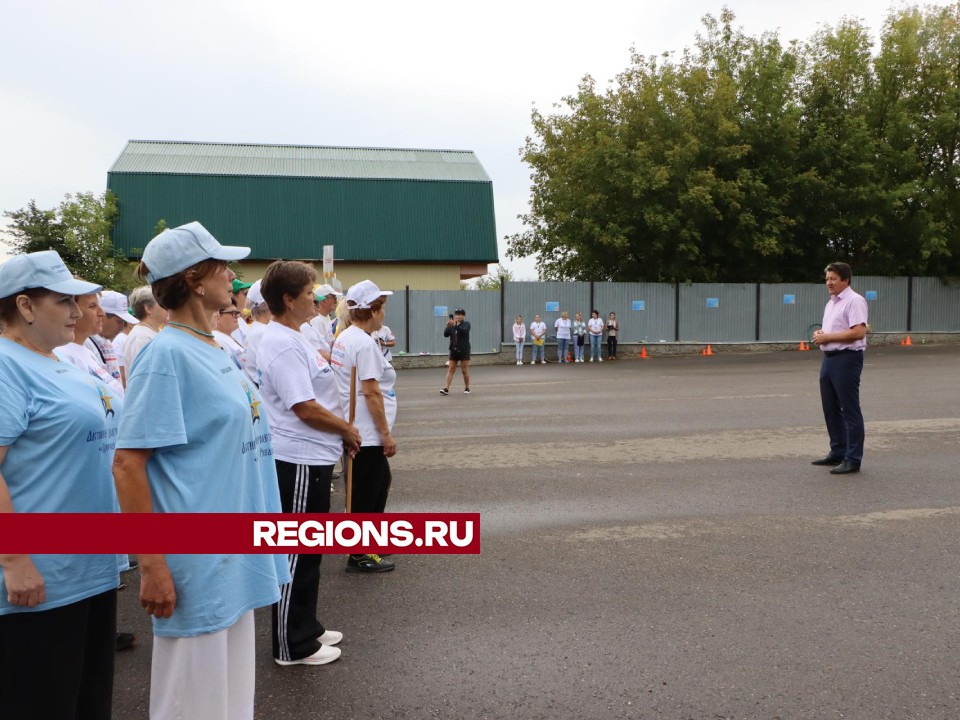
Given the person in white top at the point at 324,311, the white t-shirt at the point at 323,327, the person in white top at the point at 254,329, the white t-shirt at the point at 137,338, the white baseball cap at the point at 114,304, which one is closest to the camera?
the person in white top at the point at 254,329

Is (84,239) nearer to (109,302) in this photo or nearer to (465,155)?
(465,155)

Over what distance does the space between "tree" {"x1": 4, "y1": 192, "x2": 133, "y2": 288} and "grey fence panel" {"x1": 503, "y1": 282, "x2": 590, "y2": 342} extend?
46.6ft

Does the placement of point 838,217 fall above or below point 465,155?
below

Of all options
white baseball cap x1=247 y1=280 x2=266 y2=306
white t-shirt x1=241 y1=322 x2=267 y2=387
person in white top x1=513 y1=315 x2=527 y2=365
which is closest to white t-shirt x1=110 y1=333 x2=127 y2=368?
white t-shirt x1=241 y1=322 x2=267 y2=387

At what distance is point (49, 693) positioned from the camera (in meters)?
2.65

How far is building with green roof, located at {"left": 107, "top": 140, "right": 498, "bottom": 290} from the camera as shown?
117 ft

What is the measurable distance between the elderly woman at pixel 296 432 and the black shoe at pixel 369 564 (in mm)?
1370

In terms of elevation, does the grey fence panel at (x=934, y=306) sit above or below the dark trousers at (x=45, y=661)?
above

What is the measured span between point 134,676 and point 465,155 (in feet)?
132

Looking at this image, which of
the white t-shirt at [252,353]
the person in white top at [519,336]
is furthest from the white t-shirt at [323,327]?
the person in white top at [519,336]

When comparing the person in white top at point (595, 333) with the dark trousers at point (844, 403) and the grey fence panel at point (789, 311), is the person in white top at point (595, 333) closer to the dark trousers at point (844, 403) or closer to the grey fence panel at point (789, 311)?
the grey fence panel at point (789, 311)

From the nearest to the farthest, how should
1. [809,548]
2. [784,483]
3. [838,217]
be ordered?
[809,548] < [784,483] < [838,217]

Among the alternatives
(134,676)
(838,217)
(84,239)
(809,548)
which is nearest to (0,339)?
(134,676)

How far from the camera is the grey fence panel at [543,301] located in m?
29.7
